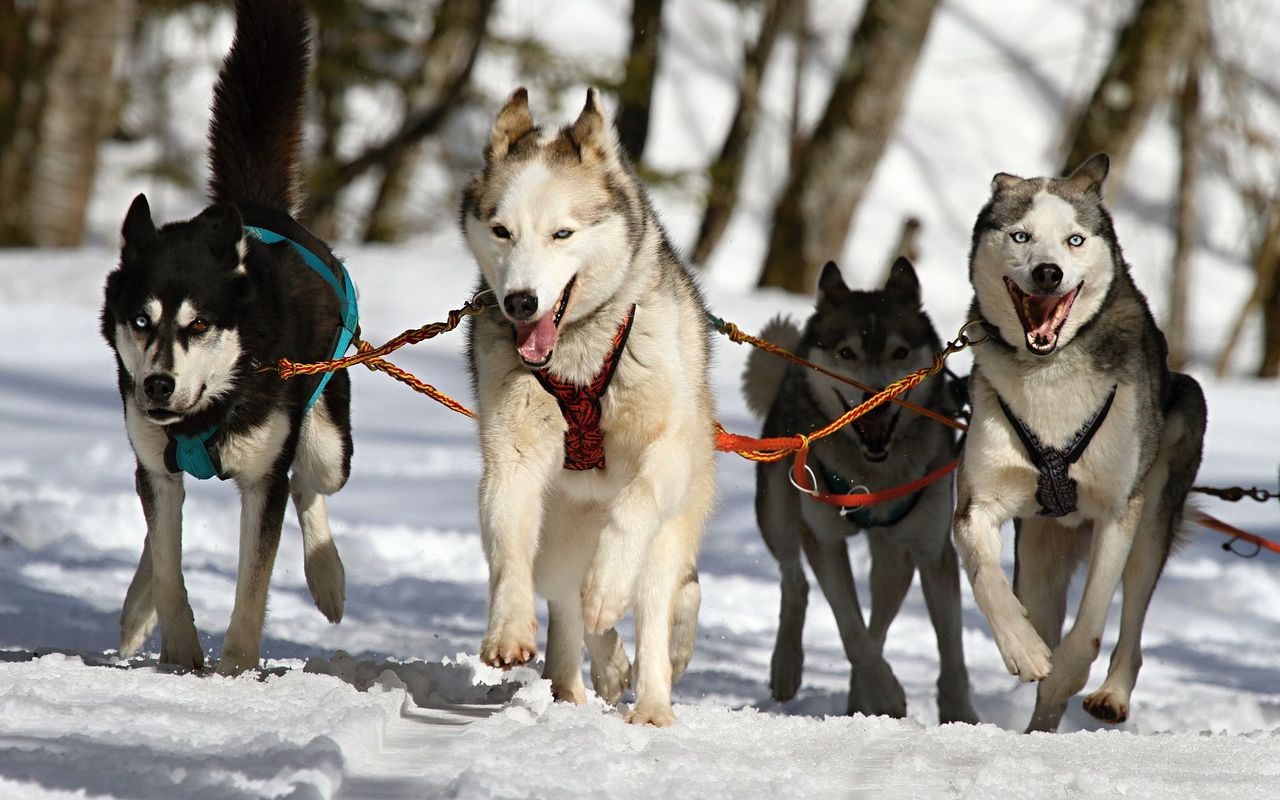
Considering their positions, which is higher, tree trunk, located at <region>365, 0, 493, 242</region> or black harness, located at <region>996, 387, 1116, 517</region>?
tree trunk, located at <region>365, 0, 493, 242</region>

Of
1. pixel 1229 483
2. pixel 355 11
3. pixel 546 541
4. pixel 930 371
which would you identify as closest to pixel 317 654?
pixel 546 541

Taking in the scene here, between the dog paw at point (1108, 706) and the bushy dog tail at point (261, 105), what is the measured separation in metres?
3.18

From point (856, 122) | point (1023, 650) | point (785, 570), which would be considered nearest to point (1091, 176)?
point (1023, 650)

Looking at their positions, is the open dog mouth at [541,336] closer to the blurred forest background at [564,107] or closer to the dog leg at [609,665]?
the dog leg at [609,665]

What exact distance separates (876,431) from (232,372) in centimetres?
240

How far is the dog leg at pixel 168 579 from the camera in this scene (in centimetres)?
432

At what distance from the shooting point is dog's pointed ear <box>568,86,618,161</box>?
13.2 feet

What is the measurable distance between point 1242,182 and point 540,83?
1143 cm

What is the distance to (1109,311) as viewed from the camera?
4445 mm

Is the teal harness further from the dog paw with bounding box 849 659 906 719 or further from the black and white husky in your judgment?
the dog paw with bounding box 849 659 906 719

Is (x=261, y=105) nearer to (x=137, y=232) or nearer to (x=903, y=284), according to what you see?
(x=137, y=232)

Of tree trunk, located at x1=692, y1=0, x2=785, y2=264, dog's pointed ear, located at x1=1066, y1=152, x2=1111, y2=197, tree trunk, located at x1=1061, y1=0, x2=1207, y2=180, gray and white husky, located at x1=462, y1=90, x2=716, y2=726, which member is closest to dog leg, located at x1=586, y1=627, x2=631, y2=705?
gray and white husky, located at x1=462, y1=90, x2=716, y2=726

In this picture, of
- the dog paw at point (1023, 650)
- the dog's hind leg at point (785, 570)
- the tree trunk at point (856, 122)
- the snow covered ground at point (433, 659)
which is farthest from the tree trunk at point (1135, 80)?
the dog paw at point (1023, 650)

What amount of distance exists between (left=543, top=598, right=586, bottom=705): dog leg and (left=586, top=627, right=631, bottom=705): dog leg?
5 cm
